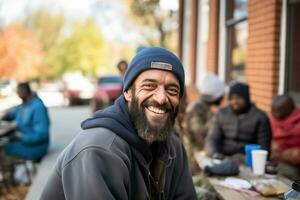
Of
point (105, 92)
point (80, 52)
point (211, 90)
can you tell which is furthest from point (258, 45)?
point (80, 52)

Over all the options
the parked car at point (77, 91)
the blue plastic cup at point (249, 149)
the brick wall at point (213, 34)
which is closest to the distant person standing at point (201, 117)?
the blue plastic cup at point (249, 149)

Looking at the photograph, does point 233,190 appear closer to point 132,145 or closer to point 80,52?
point 132,145

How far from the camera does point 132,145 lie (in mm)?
2105

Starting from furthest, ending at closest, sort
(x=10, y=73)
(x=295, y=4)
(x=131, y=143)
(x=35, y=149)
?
1. (x=10, y=73)
2. (x=35, y=149)
3. (x=295, y=4)
4. (x=131, y=143)

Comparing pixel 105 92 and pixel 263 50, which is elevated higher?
pixel 263 50

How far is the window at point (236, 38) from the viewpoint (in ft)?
23.0

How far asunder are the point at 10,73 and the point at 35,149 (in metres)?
31.3

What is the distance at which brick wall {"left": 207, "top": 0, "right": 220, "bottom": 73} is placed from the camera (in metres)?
8.24

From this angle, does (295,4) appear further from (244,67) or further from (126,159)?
(126,159)

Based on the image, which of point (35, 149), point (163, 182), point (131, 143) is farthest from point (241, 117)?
point (35, 149)

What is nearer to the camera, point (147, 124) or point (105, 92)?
point (147, 124)

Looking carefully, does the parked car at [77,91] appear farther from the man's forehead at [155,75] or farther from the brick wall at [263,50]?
the man's forehead at [155,75]

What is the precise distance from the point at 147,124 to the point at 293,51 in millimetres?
3516

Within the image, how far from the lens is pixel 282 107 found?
4562mm
